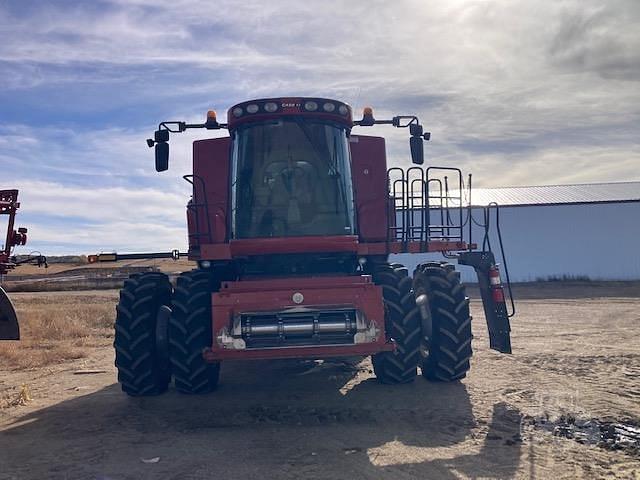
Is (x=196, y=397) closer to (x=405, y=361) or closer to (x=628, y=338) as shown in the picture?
(x=405, y=361)

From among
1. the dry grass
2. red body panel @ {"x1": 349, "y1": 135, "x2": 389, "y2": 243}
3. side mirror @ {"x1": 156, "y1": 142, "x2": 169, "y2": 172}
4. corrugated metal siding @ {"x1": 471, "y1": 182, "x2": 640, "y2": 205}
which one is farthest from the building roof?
side mirror @ {"x1": 156, "y1": 142, "x2": 169, "y2": 172}

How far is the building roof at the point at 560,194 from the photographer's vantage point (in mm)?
38062

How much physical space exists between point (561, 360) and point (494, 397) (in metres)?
3.17

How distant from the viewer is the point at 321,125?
848cm

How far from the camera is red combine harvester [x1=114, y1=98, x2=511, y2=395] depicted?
7523 mm

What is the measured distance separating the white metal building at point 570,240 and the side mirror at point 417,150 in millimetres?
26236

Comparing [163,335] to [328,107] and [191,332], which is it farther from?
[328,107]

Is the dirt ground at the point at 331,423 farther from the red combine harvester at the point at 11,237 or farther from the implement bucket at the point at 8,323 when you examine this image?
the red combine harvester at the point at 11,237

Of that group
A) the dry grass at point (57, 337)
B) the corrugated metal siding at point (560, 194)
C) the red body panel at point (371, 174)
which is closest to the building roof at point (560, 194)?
the corrugated metal siding at point (560, 194)

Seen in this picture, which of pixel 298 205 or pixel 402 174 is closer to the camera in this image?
pixel 298 205

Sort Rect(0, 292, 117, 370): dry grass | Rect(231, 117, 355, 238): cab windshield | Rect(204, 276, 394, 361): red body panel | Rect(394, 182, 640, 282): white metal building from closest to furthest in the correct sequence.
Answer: Rect(204, 276, 394, 361): red body panel
Rect(231, 117, 355, 238): cab windshield
Rect(0, 292, 117, 370): dry grass
Rect(394, 182, 640, 282): white metal building

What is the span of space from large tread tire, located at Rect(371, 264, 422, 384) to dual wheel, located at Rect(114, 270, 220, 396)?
219 centimetres

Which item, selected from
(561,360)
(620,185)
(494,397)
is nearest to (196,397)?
(494,397)

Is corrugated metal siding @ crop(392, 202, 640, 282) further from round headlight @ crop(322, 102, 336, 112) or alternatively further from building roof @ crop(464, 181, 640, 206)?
round headlight @ crop(322, 102, 336, 112)
